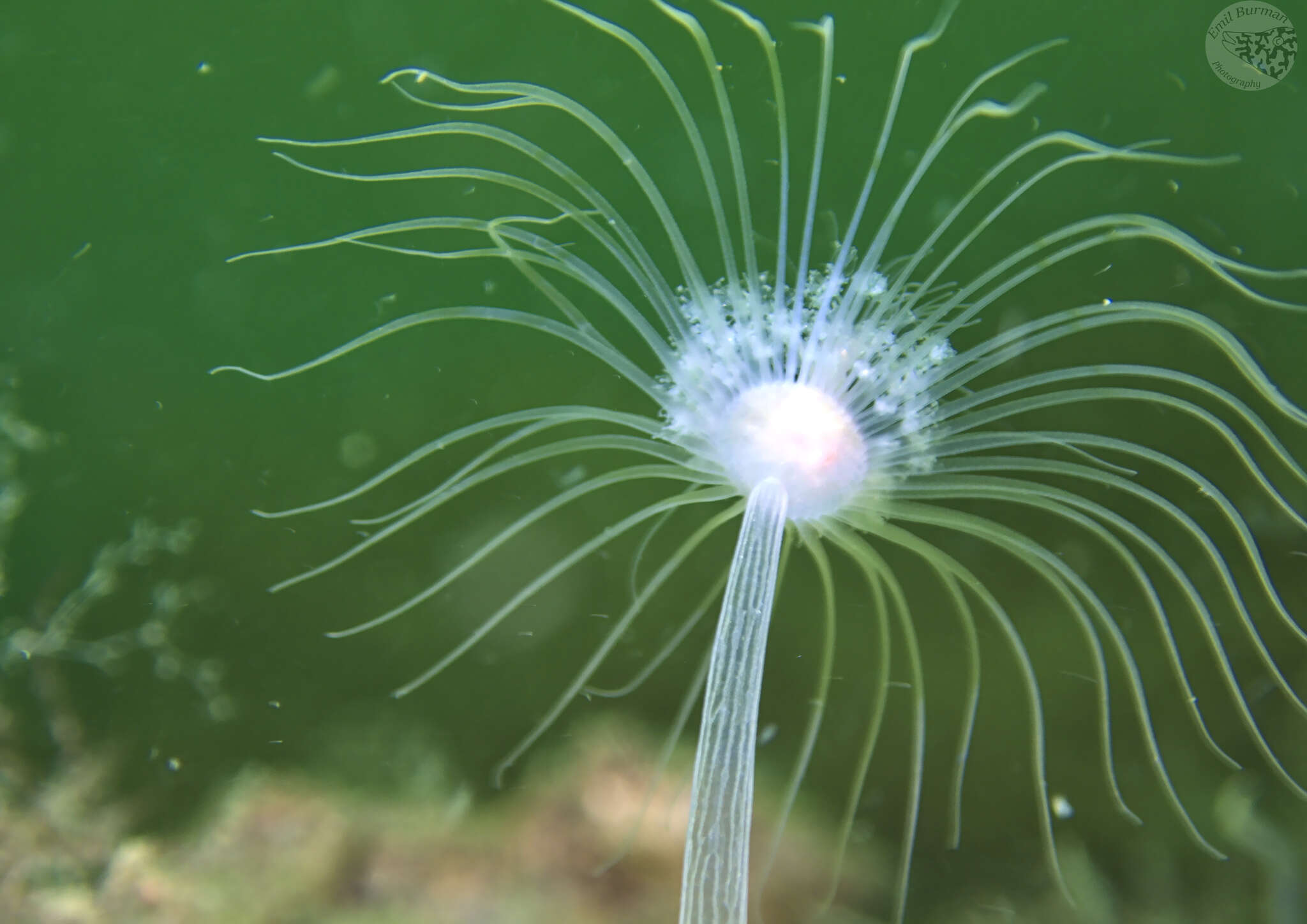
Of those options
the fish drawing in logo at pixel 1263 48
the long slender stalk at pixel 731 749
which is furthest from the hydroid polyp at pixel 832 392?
the fish drawing in logo at pixel 1263 48

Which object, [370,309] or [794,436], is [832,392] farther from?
[370,309]

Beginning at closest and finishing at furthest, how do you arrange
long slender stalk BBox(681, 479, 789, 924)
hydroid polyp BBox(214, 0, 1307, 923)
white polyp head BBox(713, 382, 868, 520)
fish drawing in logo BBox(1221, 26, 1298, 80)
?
long slender stalk BBox(681, 479, 789, 924) < hydroid polyp BBox(214, 0, 1307, 923) < white polyp head BBox(713, 382, 868, 520) < fish drawing in logo BBox(1221, 26, 1298, 80)

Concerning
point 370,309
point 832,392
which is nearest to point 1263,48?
point 832,392

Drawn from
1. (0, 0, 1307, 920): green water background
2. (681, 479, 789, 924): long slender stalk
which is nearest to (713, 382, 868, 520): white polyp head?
(681, 479, 789, 924): long slender stalk

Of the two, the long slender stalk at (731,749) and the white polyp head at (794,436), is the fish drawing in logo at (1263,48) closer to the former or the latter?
the white polyp head at (794,436)

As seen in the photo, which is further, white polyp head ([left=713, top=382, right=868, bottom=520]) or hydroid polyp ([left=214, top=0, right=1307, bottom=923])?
white polyp head ([left=713, top=382, right=868, bottom=520])

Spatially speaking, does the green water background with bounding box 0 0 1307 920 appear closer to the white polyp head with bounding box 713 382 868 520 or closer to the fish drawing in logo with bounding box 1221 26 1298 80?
the fish drawing in logo with bounding box 1221 26 1298 80

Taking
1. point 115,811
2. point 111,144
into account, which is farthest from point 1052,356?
point 115,811
